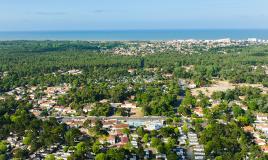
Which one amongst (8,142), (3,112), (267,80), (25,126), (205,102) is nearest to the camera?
(8,142)

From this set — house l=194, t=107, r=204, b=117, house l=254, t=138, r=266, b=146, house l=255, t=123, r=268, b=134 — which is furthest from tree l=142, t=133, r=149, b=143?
house l=255, t=123, r=268, b=134

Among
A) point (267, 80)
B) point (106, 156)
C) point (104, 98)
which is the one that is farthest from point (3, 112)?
point (267, 80)

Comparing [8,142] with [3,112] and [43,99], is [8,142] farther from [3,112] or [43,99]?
[43,99]

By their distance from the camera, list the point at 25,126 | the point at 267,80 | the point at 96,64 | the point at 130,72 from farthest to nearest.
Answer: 1. the point at 96,64
2. the point at 130,72
3. the point at 267,80
4. the point at 25,126

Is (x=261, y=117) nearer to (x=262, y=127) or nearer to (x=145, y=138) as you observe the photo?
(x=262, y=127)

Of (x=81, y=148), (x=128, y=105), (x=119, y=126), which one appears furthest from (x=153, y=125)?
(x=128, y=105)

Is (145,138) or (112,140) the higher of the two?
(145,138)

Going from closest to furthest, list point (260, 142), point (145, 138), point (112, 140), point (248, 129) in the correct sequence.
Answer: point (145, 138)
point (260, 142)
point (112, 140)
point (248, 129)

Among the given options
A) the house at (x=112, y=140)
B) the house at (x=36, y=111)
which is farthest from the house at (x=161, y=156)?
the house at (x=36, y=111)
